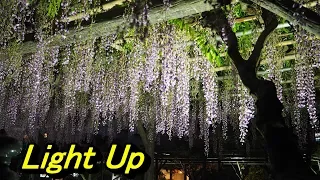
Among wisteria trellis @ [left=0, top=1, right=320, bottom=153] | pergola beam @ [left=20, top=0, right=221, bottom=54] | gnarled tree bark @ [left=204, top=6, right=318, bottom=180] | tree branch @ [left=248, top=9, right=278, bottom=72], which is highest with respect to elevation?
wisteria trellis @ [left=0, top=1, right=320, bottom=153]

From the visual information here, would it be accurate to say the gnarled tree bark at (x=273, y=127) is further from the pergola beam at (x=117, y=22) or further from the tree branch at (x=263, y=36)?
the pergola beam at (x=117, y=22)

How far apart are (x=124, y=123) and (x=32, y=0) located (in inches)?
296

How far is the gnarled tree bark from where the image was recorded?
2084mm

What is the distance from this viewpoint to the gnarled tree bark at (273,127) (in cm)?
208

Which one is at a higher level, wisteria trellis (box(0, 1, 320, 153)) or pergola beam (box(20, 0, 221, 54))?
wisteria trellis (box(0, 1, 320, 153))

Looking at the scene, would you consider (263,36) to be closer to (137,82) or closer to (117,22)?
(117,22)

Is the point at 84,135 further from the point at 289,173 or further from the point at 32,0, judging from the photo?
the point at 289,173

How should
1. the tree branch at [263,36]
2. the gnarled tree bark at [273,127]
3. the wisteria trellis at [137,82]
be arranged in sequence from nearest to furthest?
the gnarled tree bark at [273,127] → the tree branch at [263,36] → the wisteria trellis at [137,82]

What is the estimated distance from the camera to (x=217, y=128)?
32.8 feet

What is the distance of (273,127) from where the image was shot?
2303 mm

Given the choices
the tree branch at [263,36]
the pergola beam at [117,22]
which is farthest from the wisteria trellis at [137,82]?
the tree branch at [263,36]

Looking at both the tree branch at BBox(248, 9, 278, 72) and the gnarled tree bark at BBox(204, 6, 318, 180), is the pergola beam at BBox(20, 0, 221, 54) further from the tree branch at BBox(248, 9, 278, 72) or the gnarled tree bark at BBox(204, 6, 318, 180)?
the tree branch at BBox(248, 9, 278, 72)

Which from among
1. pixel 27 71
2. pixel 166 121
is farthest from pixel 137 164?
pixel 166 121

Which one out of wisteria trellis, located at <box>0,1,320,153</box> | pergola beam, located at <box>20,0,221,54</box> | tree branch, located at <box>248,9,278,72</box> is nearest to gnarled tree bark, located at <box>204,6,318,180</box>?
tree branch, located at <box>248,9,278,72</box>
